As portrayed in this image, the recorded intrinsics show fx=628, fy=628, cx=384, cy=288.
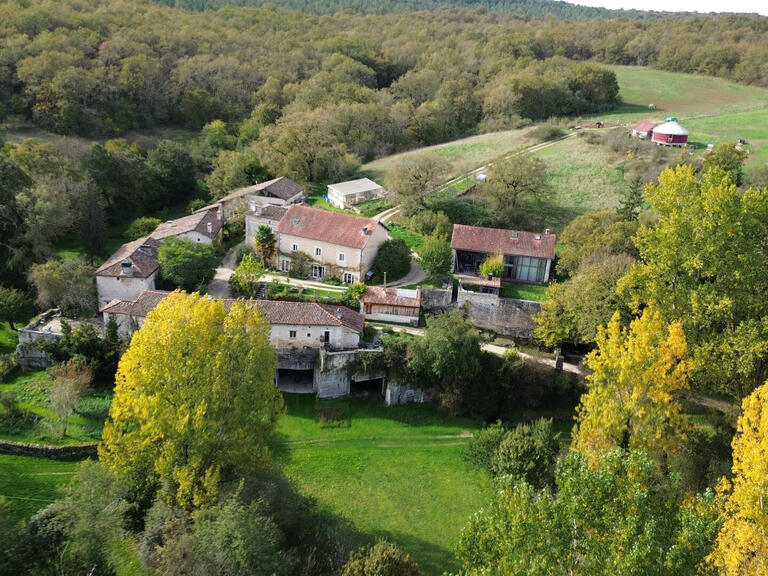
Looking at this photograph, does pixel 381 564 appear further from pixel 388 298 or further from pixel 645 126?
pixel 645 126

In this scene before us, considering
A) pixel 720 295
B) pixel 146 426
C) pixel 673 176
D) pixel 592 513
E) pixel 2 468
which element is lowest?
pixel 2 468

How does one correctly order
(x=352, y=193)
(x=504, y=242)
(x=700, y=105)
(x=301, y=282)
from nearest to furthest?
1. (x=301, y=282)
2. (x=504, y=242)
3. (x=352, y=193)
4. (x=700, y=105)

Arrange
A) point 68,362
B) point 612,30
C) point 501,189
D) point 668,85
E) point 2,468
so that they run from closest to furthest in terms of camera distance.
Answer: point 2,468 → point 68,362 → point 501,189 → point 668,85 → point 612,30

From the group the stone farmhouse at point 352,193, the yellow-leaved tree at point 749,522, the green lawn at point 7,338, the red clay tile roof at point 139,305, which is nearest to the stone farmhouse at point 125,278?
the red clay tile roof at point 139,305

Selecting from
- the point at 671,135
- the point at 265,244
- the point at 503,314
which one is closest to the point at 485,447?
the point at 503,314

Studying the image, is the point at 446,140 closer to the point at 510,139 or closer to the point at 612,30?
the point at 510,139

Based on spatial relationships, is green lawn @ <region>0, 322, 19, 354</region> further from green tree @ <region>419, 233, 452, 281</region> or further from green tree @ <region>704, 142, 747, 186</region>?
green tree @ <region>704, 142, 747, 186</region>

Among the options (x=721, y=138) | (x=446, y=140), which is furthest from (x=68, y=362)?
(x=721, y=138)

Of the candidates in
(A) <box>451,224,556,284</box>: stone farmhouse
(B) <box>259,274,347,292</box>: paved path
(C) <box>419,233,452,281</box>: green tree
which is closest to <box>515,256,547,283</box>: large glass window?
(A) <box>451,224,556,284</box>: stone farmhouse
